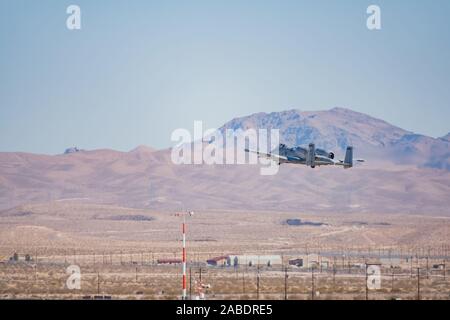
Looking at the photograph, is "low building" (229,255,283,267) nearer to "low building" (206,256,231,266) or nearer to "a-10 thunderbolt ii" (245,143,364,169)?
"low building" (206,256,231,266)

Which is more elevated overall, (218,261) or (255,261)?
(218,261)

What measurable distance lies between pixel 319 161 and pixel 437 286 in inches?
1195

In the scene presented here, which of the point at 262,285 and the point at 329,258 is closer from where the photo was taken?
the point at 262,285

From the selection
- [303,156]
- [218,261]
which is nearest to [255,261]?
[218,261]

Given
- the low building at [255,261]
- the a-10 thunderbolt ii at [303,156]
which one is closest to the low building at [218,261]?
the low building at [255,261]

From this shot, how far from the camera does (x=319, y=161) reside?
259 feet

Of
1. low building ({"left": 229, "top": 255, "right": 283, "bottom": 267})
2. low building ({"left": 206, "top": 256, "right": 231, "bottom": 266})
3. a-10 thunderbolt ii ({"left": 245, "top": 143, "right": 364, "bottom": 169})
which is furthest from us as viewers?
low building ({"left": 229, "top": 255, "right": 283, "bottom": 267})

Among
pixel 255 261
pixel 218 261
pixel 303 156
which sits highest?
pixel 303 156

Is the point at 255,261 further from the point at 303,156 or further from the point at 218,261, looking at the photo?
the point at 303,156

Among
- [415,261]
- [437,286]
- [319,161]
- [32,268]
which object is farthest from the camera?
[415,261]

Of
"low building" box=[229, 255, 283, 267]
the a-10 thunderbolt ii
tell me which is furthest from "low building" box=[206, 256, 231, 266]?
the a-10 thunderbolt ii
